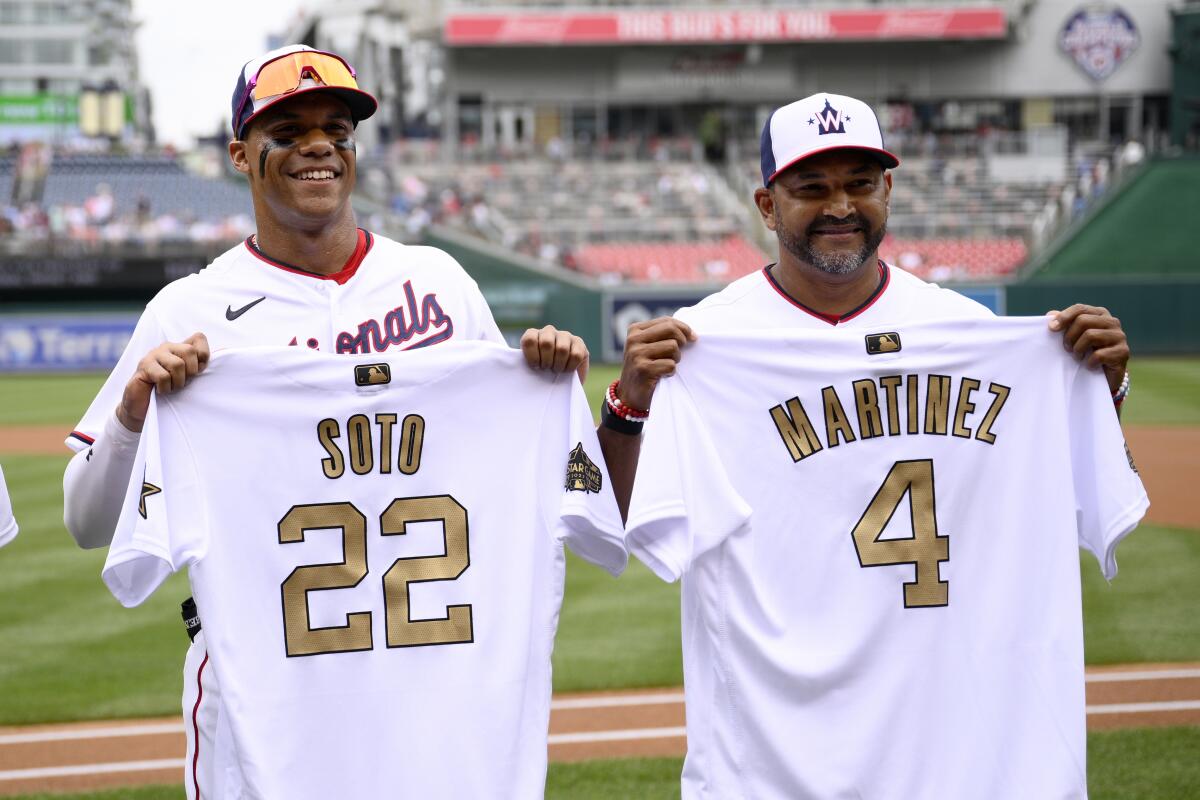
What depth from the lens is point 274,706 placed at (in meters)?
3.35

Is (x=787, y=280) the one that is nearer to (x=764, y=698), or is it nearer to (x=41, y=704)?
(x=764, y=698)

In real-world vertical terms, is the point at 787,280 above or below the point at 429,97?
below

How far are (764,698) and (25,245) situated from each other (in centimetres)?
2964

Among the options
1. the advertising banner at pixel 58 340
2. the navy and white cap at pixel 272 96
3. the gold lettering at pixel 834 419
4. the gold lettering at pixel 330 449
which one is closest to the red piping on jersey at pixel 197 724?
the gold lettering at pixel 330 449

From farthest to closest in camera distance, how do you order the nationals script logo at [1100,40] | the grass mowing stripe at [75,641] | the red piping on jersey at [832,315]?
1. the nationals script logo at [1100,40]
2. the grass mowing stripe at [75,641]
3. the red piping on jersey at [832,315]

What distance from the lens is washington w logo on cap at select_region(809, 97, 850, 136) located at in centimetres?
347

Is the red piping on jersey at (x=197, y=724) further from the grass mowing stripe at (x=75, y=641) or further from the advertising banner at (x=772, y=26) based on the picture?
the advertising banner at (x=772, y=26)

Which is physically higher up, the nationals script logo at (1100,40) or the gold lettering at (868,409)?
the nationals script logo at (1100,40)

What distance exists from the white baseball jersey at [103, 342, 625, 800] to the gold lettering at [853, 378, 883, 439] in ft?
2.18

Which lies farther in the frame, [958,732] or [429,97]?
[429,97]

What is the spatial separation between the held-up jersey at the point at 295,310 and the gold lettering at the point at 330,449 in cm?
22

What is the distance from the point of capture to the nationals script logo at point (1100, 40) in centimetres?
4353

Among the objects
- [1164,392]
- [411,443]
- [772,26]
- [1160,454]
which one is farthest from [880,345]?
[772,26]

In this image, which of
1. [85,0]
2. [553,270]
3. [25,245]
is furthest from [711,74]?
[85,0]
